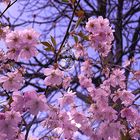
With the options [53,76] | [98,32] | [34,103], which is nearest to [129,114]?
[98,32]

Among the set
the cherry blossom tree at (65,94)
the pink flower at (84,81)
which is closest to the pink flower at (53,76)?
the cherry blossom tree at (65,94)

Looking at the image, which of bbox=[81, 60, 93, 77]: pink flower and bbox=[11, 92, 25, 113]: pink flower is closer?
bbox=[11, 92, 25, 113]: pink flower

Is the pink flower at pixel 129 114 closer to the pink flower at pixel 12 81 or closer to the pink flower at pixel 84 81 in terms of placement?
the pink flower at pixel 84 81

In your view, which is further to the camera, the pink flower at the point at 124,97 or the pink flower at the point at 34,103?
the pink flower at the point at 124,97

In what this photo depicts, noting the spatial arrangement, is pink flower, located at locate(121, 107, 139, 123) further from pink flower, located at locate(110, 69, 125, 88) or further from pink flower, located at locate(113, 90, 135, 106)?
pink flower, located at locate(110, 69, 125, 88)

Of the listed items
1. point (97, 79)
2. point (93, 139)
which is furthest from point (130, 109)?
point (97, 79)

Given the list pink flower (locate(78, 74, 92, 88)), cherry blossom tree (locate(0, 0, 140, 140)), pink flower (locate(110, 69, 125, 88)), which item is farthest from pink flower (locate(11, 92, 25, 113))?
pink flower (locate(78, 74, 92, 88))

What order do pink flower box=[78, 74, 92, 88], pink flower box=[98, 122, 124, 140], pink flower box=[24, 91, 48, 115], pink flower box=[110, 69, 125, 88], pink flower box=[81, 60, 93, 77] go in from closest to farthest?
pink flower box=[24, 91, 48, 115] < pink flower box=[98, 122, 124, 140] < pink flower box=[110, 69, 125, 88] < pink flower box=[81, 60, 93, 77] < pink flower box=[78, 74, 92, 88]

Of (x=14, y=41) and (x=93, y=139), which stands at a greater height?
(x=14, y=41)

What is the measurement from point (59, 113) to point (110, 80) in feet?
3.49

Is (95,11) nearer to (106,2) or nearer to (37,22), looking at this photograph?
(106,2)

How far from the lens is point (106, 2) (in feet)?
24.9

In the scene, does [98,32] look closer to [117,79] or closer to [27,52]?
[27,52]

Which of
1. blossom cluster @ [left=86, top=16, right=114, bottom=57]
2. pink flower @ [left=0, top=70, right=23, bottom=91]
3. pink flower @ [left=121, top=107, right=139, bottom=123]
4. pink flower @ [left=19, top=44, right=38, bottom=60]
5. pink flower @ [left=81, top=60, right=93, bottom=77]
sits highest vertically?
blossom cluster @ [left=86, top=16, right=114, bottom=57]
